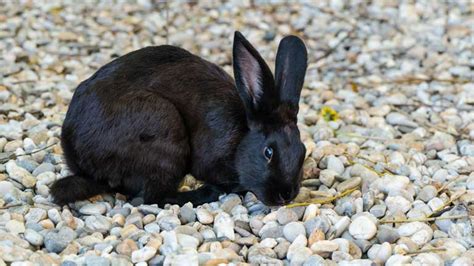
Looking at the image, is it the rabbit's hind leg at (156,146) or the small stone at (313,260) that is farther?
the rabbit's hind leg at (156,146)

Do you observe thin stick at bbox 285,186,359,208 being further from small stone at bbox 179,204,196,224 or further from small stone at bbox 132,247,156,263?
small stone at bbox 132,247,156,263

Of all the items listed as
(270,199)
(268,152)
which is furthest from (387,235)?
(268,152)

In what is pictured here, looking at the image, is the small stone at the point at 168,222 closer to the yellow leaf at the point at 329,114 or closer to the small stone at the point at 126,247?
the small stone at the point at 126,247

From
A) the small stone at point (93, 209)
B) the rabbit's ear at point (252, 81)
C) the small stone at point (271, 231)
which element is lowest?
the small stone at point (93, 209)

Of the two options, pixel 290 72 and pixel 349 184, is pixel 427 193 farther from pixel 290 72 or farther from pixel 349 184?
pixel 290 72

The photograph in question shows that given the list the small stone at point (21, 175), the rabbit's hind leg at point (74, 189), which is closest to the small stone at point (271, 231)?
the rabbit's hind leg at point (74, 189)

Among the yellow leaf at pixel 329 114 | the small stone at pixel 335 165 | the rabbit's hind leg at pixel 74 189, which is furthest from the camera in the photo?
the yellow leaf at pixel 329 114
